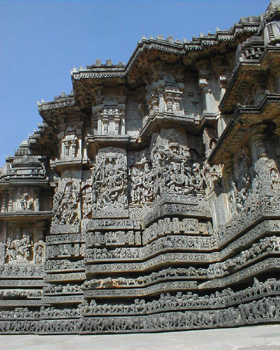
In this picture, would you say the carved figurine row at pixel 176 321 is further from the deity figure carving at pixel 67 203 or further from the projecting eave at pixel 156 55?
the projecting eave at pixel 156 55

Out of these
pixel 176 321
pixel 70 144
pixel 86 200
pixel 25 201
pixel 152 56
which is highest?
pixel 152 56

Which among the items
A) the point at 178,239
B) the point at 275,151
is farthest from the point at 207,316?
the point at 275,151

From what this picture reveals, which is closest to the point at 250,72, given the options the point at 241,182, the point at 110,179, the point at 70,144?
the point at 241,182

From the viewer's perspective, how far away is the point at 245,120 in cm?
955

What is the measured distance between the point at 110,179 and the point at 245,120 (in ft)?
17.7

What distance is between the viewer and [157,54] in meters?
13.6

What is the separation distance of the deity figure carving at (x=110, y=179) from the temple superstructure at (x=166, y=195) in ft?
0.16

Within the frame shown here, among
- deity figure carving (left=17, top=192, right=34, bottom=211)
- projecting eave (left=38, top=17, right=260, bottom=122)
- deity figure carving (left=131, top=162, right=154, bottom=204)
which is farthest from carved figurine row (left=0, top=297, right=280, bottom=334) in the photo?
projecting eave (left=38, top=17, right=260, bottom=122)

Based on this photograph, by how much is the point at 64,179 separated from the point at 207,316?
863 cm

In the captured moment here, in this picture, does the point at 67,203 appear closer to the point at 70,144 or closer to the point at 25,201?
the point at 70,144

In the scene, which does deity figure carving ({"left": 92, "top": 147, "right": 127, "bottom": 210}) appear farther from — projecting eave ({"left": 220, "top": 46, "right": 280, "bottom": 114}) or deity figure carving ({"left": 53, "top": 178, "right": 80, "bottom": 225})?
projecting eave ({"left": 220, "top": 46, "right": 280, "bottom": 114})

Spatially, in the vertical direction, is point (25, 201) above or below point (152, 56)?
below

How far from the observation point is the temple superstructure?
31.3ft

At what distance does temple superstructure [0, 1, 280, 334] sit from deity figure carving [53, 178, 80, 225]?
0.05m
